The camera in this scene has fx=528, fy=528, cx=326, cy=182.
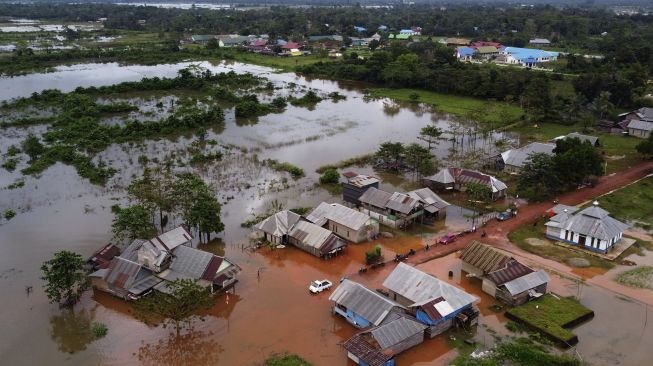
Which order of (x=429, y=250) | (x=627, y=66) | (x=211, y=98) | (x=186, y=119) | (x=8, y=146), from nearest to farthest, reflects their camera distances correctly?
1. (x=429, y=250)
2. (x=8, y=146)
3. (x=186, y=119)
4. (x=211, y=98)
5. (x=627, y=66)

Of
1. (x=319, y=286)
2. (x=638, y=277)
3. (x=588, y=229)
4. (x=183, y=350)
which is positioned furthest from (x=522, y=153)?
(x=183, y=350)

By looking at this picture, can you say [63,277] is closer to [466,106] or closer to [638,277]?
[638,277]

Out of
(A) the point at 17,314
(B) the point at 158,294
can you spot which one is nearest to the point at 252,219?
(B) the point at 158,294

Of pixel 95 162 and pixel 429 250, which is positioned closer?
pixel 429 250

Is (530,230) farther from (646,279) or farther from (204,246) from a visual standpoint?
(204,246)

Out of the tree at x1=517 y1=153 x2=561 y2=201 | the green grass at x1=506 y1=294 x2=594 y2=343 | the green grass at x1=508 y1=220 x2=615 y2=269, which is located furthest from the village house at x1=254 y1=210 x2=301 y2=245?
the tree at x1=517 y1=153 x2=561 y2=201

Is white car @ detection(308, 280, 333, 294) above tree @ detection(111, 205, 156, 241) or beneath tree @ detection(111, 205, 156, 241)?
beneath

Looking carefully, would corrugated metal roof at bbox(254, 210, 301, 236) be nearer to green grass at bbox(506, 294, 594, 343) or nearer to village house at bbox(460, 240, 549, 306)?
village house at bbox(460, 240, 549, 306)
